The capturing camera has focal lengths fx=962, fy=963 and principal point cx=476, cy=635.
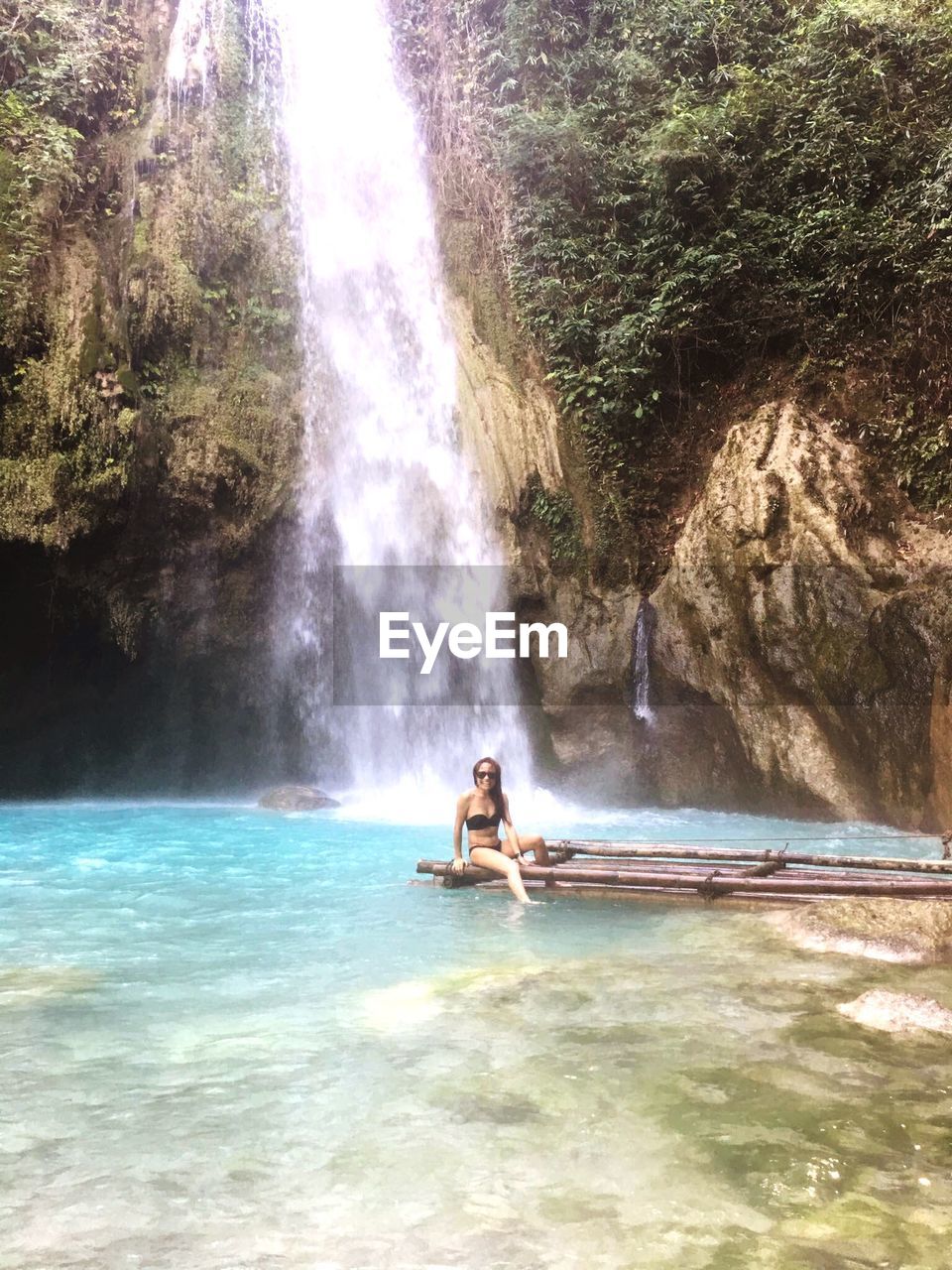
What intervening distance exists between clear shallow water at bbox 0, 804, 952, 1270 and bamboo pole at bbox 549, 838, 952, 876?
1099 millimetres

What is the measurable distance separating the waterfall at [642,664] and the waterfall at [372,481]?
1.98m

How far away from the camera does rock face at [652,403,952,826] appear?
10.8 m

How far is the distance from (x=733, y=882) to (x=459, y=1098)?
12.1 ft

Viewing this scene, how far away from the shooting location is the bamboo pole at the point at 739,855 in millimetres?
7066

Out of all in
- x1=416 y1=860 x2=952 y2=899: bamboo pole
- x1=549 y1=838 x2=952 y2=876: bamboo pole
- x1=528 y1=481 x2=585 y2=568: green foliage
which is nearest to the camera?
x1=416 y1=860 x2=952 y2=899: bamboo pole

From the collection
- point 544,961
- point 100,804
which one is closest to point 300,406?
point 100,804

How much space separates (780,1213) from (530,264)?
15.2 m

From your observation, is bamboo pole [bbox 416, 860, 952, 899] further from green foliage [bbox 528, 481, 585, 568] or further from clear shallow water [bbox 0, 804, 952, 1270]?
green foliage [bbox 528, 481, 585, 568]

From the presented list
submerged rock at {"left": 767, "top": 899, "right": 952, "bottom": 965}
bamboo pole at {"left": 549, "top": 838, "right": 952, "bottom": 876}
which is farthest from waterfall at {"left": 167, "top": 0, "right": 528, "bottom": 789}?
submerged rock at {"left": 767, "top": 899, "right": 952, "bottom": 965}

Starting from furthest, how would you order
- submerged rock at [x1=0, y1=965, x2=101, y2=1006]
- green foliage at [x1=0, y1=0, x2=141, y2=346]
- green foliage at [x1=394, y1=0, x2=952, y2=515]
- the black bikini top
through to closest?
1. green foliage at [x1=0, y1=0, x2=141, y2=346]
2. green foliage at [x1=394, y1=0, x2=952, y2=515]
3. the black bikini top
4. submerged rock at [x1=0, y1=965, x2=101, y2=1006]

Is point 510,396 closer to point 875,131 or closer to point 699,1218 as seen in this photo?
point 875,131

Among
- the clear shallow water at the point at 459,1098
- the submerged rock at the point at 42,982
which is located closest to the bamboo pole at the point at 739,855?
the clear shallow water at the point at 459,1098

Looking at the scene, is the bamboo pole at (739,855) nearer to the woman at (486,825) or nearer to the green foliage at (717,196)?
the woman at (486,825)

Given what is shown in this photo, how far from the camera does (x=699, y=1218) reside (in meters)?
2.77
